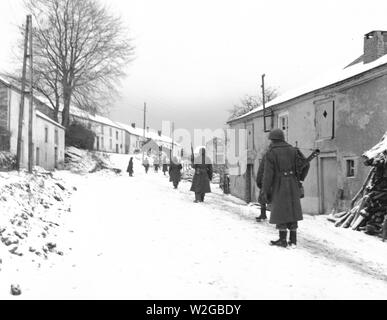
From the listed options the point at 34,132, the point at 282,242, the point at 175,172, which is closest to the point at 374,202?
the point at 282,242

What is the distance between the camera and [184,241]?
7.02 meters

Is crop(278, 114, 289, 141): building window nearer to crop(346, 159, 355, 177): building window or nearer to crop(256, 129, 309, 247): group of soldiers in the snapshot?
crop(346, 159, 355, 177): building window

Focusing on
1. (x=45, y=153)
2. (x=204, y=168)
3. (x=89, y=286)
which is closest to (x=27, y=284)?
(x=89, y=286)

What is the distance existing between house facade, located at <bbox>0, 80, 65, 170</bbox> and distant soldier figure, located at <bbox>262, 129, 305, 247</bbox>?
23.0 metres

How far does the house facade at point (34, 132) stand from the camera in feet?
90.2

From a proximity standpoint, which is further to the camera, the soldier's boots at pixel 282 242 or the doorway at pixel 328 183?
the doorway at pixel 328 183

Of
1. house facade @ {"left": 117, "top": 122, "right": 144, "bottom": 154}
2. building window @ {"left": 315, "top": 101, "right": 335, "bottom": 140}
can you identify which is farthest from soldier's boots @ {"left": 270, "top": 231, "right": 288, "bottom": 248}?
house facade @ {"left": 117, "top": 122, "right": 144, "bottom": 154}

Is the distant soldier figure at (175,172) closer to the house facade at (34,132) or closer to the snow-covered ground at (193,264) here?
the snow-covered ground at (193,264)

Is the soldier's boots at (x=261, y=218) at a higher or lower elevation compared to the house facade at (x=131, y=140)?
lower

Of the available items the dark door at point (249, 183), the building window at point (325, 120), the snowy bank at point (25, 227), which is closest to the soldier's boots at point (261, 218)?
the snowy bank at point (25, 227)

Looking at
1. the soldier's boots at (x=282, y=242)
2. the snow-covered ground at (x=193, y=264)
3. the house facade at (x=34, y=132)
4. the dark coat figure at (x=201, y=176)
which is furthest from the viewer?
the house facade at (x=34, y=132)

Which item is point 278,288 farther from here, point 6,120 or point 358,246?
point 6,120

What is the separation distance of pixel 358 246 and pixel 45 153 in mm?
32530

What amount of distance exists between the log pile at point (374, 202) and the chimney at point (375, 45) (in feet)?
22.5
